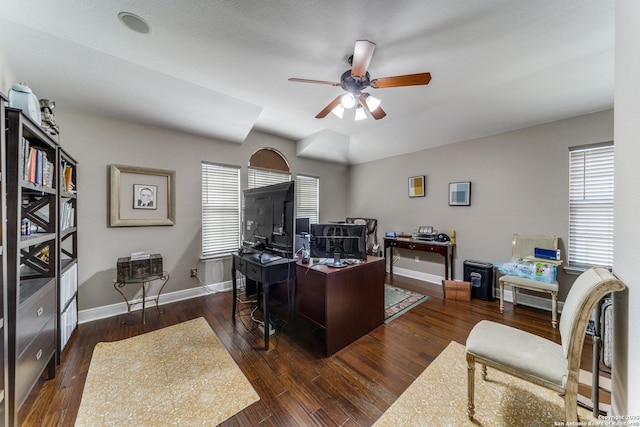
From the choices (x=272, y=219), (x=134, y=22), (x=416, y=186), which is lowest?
(x=272, y=219)

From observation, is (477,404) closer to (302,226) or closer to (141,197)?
(302,226)

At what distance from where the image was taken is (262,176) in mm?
4188

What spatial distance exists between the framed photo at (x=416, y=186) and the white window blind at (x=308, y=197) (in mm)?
1991

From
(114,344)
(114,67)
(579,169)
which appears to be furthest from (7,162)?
(579,169)

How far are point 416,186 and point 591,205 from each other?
7.38ft

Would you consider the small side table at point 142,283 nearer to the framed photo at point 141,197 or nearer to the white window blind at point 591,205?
the framed photo at point 141,197

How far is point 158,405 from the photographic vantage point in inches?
61.0

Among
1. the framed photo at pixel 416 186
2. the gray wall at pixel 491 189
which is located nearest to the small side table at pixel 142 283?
the gray wall at pixel 491 189

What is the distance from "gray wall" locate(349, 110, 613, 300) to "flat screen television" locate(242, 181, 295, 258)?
10.6 feet

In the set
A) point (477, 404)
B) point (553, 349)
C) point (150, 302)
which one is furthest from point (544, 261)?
point (150, 302)

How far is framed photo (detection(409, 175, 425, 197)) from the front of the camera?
4.33 metres

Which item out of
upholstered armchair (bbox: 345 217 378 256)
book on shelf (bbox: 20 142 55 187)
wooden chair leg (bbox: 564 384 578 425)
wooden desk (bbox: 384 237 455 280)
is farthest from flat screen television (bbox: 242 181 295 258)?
upholstered armchair (bbox: 345 217 378 256)

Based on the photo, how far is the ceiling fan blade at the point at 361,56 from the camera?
164cm

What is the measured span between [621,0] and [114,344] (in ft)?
14.4
